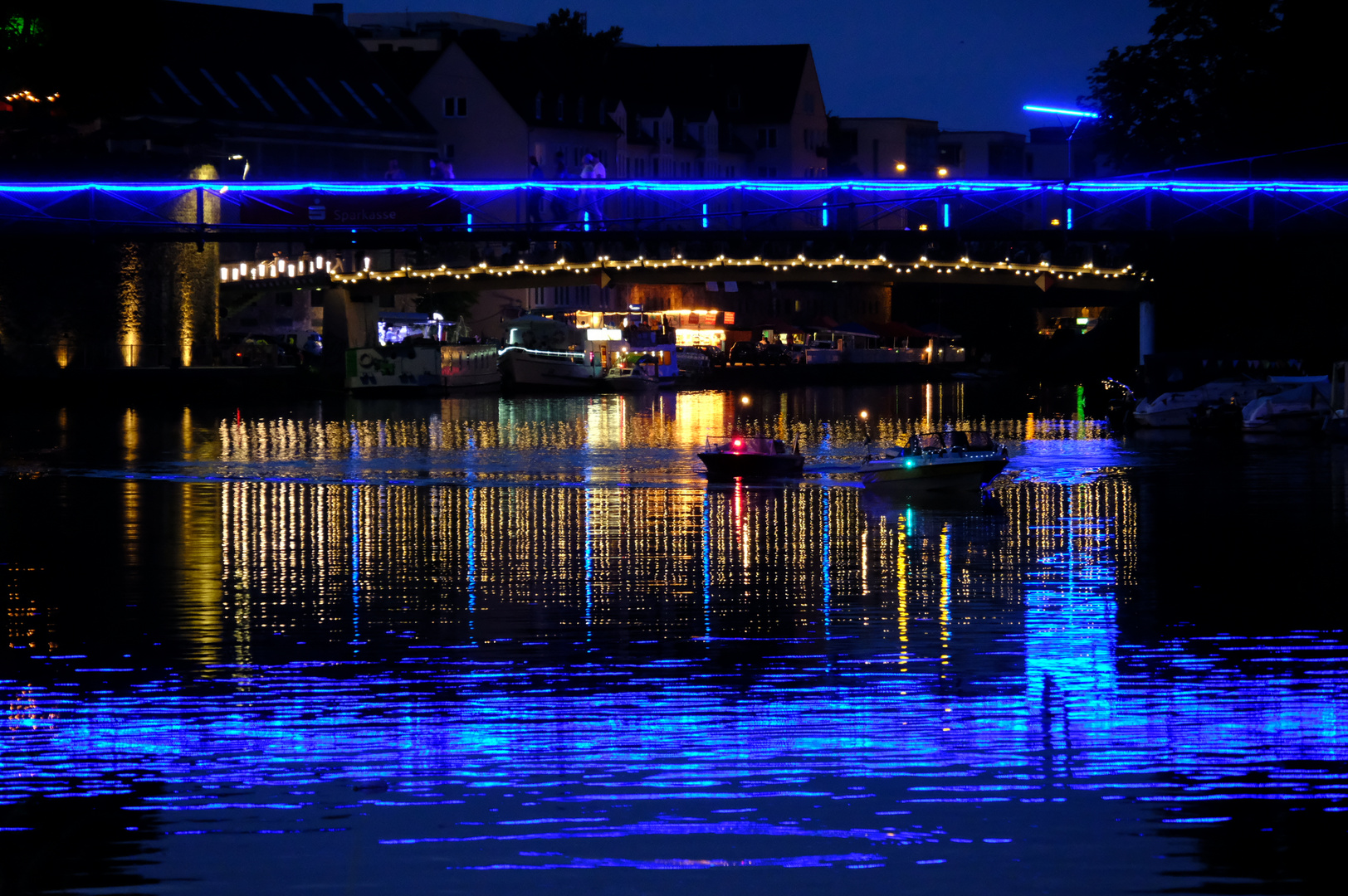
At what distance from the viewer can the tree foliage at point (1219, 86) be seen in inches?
2975

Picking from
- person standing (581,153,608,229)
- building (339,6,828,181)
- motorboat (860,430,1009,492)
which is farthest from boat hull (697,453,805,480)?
building (339,6,828,181)

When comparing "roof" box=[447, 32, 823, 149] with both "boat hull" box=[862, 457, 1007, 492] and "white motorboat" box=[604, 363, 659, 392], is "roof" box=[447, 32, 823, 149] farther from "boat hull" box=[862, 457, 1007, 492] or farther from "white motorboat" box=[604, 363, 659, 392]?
"boat hull" box=[862, 457, 1007, 492]

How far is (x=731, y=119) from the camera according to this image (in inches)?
5576

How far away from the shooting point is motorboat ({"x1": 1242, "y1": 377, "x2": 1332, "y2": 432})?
2454 inches

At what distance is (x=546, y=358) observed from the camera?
104062 millimetres

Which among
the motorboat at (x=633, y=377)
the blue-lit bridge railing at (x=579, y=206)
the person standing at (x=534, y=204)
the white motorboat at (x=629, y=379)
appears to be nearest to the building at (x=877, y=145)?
the motorboat at (x=633, y=377)

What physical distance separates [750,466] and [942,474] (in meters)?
5.37

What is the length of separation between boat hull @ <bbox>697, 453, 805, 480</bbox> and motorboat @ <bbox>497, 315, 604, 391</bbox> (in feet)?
190

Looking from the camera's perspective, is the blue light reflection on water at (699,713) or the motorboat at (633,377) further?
the motorboat at (633,377)

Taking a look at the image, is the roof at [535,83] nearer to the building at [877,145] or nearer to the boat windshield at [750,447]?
the building at [877,145]

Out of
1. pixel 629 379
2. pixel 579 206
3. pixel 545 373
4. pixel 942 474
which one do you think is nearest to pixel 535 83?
pixel 629 379

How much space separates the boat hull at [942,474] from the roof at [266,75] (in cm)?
6085

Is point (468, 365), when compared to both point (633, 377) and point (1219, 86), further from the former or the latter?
point (1219, 86)

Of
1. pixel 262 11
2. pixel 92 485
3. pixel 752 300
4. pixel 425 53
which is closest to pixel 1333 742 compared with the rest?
pixel 92 485
